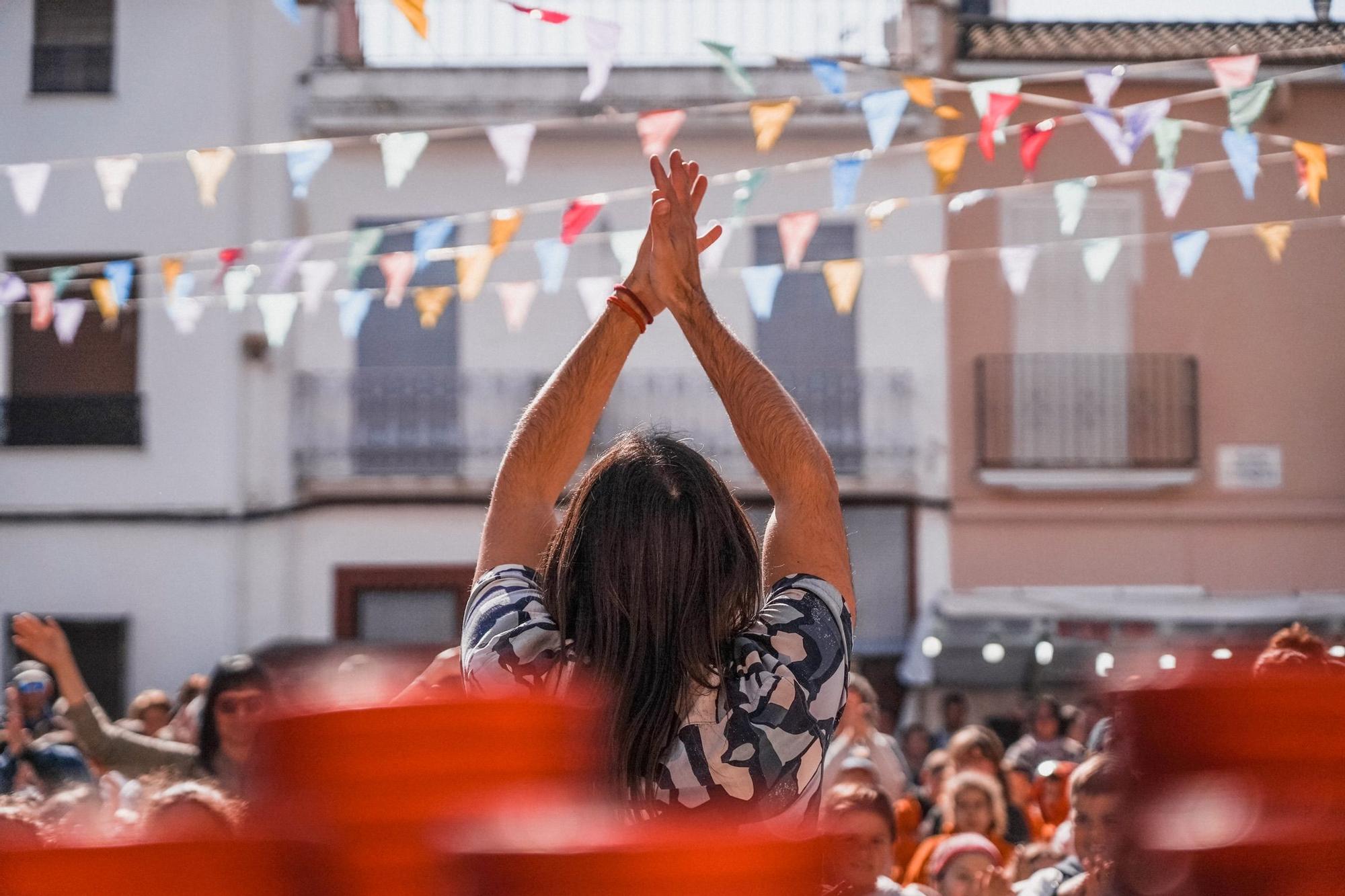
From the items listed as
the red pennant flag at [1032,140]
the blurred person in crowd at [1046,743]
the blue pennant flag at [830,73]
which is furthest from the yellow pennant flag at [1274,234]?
the blurred person in crowd at [1046,743]

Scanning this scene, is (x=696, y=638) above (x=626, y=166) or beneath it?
beneath

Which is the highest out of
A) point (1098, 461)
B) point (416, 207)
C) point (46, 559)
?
point (416, 207)

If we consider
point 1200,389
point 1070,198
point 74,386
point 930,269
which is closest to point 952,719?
point 930,269

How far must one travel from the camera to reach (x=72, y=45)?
13.7m

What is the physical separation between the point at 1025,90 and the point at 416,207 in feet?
16.6

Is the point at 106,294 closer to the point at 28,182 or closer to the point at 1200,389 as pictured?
the point at 28,182

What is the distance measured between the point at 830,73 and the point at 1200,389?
7704 mm

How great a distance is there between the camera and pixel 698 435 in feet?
45.1

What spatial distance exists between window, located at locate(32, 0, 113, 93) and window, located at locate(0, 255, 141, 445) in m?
1.59

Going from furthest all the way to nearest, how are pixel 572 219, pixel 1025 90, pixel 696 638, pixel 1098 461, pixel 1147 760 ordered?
pixel 1098 461
pixel 1025 90
pixel 572 219
pixel 696 638
pixel 1147 760

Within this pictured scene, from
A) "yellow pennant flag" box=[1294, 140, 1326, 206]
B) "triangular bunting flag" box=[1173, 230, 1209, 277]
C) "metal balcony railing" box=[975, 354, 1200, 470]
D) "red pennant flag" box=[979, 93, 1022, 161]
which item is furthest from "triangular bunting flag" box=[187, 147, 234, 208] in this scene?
"metal balcony railing" box=[975, 354, 1200, 470]

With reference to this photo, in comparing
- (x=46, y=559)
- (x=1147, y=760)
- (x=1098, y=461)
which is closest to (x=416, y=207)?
(x=46, y=559)

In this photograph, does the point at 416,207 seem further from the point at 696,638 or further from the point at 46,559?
the point at 696,638

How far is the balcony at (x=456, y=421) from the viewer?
13.6 metres
